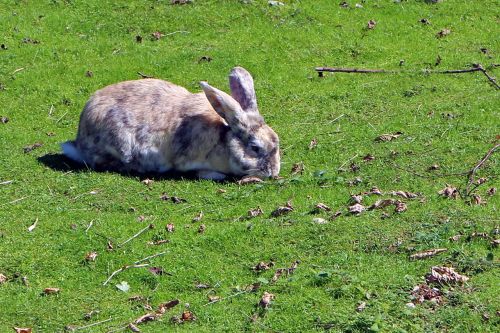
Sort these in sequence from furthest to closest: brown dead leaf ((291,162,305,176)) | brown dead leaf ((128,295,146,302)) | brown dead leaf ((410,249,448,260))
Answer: brown dead leaf ((291,162,305,176)), brown dead leaf ((410,249,448,260)), brown dead leaf ((128,295,146,302))

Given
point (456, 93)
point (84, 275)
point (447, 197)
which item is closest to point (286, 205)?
point (447, 197)

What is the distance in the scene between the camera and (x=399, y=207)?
10.0 metres

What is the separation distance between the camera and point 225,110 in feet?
39.2

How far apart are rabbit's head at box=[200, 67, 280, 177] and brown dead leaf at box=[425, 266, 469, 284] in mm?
3586

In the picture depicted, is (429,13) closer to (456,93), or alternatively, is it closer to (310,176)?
(456,93)

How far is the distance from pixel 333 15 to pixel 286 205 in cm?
759

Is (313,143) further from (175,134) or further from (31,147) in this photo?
(31,147)

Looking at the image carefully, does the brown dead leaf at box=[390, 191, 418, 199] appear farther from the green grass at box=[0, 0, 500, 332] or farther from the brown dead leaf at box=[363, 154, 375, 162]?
the brown dead leaf at box=[363, 154, 375, 162]

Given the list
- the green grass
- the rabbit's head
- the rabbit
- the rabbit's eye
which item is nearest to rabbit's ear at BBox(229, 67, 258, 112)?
the rabbit

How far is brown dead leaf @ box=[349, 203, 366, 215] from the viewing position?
10.1m

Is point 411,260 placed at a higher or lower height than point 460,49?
higher

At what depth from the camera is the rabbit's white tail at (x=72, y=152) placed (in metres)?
12.5

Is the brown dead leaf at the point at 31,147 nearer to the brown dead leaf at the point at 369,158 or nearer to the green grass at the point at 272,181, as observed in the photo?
the green grass at the point at 272,181

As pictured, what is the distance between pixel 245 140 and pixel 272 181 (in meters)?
0.82
